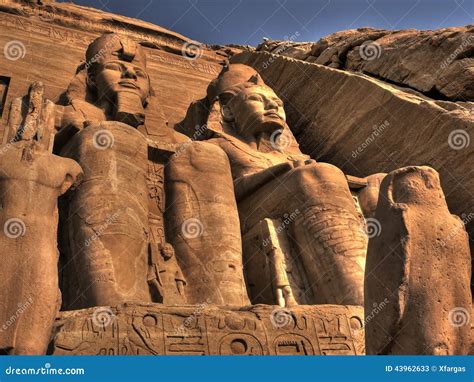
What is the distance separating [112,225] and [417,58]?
5592 mm

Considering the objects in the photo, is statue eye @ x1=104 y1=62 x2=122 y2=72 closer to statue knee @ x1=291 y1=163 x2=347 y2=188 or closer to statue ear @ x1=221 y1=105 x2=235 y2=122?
statue ear @ x1=221 y1=105 x2=235 y2=122

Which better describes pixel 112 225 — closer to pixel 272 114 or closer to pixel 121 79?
pixel 272 114

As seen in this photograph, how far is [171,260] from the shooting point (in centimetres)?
548

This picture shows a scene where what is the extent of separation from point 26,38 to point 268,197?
6.17 meters

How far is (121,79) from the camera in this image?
7984 mm

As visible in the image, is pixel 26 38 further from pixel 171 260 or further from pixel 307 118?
pixel 171 260

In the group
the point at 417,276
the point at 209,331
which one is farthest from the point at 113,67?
the point at 417,276

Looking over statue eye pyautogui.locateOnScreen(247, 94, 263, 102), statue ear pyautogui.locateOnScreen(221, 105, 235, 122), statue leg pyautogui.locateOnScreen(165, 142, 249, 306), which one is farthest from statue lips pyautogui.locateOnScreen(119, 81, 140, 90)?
statue leg pyautogui.locateOnScreen(165, 142, 249, 306)

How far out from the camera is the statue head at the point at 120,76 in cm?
741

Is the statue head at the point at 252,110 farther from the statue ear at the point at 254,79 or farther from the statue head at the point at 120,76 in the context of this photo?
the statue head at the point at 120,76

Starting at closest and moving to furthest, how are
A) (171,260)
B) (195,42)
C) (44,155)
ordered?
(44,155) < (171,260) < (195,42)

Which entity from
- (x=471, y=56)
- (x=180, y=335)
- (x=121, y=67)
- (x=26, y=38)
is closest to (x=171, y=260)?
(x=180, y=335)

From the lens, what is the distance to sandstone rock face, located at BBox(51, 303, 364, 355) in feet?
14.0

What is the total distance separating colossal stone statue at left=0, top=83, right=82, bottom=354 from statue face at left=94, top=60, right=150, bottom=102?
9.28 feet
